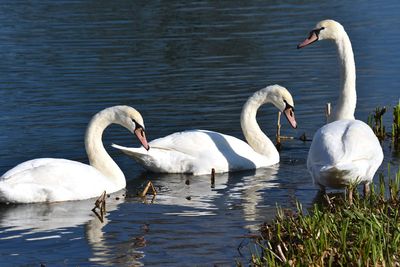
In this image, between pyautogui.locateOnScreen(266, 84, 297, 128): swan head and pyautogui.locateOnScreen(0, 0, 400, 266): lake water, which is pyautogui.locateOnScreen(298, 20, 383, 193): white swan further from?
pyautogui.locateOnScreen(266, 84, 297, 128): swan head

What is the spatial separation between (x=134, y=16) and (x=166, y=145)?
13534mm

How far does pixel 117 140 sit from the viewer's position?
44.8ft

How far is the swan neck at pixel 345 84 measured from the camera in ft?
41.2

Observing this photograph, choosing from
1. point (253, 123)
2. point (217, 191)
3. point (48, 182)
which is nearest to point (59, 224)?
point (48, 182)

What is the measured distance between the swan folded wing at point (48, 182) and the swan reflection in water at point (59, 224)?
8 centimetres

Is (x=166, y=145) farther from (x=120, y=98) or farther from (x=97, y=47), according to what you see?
(x=97, y=47)

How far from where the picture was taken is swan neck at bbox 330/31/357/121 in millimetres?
12555

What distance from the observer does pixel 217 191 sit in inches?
440

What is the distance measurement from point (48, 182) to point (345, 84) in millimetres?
3921

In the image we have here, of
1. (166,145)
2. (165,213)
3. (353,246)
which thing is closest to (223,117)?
(166,145)

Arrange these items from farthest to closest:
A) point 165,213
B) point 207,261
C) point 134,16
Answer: point 134,16, point 165,213, point 207,261

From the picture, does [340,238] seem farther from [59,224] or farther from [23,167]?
[23,167]

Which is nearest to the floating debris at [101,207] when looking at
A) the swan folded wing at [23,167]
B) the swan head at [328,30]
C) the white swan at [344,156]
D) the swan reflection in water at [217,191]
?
the swan reflection in water at [217,191]

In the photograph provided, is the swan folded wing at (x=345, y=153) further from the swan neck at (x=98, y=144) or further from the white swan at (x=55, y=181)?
the swan neck at (x=98, y=144)
